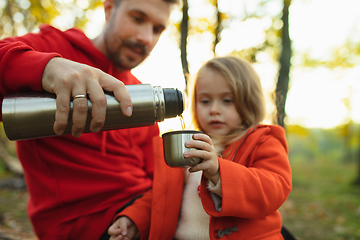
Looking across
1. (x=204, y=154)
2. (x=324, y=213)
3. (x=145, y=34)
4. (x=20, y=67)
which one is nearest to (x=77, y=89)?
(x=20, y=67)

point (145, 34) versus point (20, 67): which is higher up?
point (145, 34)

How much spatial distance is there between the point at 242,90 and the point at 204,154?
94 cm

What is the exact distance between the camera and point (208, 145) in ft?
3.74

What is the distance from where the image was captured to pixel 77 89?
94 cm

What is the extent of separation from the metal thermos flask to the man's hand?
0.06 metres

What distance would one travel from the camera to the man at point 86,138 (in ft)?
3.44

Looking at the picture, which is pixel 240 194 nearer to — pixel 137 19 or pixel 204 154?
pixel 204 154

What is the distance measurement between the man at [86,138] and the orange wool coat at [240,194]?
10.8 inches

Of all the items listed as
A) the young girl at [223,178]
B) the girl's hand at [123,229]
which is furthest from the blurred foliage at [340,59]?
the girl's hand at [123,229]

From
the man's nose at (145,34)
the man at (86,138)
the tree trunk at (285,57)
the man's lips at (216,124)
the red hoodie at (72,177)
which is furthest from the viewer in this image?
the tree trunk at (285,57)

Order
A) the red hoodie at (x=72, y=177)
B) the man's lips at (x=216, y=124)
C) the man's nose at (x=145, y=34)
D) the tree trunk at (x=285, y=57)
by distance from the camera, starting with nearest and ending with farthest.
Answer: the red hoodie at (x=72, y=177) → the man's lips at (x=216, y=124) → the man's nose at (x=145, y=34) → the tree trunk at (x=285, y=57)

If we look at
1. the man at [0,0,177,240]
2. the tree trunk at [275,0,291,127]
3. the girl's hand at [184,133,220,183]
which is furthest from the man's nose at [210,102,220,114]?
the tree trunk at [275,0,291,127]

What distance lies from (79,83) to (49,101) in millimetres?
218

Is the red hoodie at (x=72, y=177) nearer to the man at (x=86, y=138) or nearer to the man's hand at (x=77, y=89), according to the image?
the man at (x=86, y=138)
